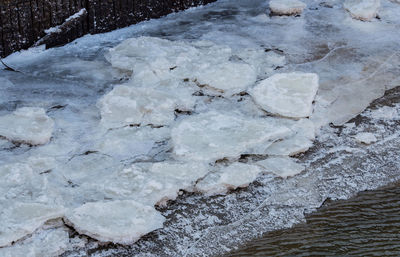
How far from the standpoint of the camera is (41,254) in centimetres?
287

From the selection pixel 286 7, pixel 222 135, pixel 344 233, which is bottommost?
pixel 344 233

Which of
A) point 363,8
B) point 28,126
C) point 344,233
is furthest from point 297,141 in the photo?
point 363,8

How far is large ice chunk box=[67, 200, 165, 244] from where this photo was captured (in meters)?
2.98

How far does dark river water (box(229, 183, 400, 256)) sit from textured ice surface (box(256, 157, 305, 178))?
32 cm

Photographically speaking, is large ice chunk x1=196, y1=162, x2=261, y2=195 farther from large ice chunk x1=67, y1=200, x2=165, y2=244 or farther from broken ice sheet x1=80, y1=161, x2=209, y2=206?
large ice chunk x1=67, y1=200, x2=165, y2=244

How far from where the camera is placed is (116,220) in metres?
3.06

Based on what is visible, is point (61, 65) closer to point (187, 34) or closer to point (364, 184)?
point (187, 34)

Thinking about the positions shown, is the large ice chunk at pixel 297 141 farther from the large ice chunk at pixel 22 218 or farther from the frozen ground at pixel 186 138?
the large ice chunk at pixel 22 218

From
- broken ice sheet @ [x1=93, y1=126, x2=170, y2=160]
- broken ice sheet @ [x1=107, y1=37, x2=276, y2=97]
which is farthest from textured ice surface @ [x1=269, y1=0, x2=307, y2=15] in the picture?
broken ice sheet @ [x1=93, y1=126, x2=170, y2=160]

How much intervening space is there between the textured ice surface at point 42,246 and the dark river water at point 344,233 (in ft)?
2.74

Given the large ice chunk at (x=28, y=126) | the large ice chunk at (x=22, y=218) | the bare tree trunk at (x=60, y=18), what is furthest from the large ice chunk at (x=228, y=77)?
the large ice chunk at (x=22, y=218)

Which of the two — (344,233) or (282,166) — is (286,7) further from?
(344,233)

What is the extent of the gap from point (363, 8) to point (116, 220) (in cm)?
410

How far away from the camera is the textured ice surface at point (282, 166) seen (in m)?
3.63
